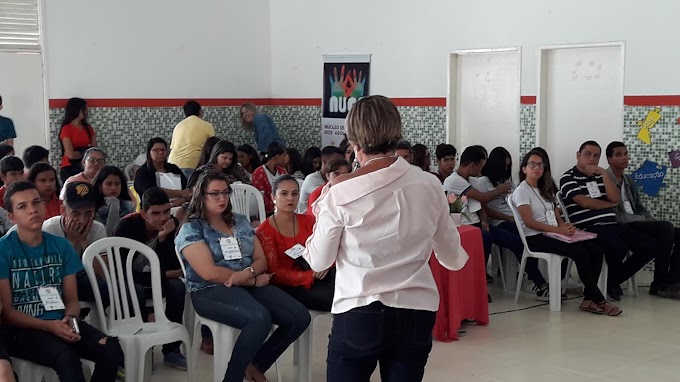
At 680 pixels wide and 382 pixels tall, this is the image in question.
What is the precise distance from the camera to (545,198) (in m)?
6.88

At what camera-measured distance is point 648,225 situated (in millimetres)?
7180

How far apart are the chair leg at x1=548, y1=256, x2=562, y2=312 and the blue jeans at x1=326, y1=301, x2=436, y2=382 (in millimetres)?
Answer: 4036

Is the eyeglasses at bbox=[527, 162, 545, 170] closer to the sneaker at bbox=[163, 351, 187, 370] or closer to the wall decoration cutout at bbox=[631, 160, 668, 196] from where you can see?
the wall decoration cutout at bbox=[631, 160, 668, 196]

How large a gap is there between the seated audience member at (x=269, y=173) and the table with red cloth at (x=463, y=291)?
2.15 m

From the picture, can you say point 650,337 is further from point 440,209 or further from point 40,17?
point 40,17

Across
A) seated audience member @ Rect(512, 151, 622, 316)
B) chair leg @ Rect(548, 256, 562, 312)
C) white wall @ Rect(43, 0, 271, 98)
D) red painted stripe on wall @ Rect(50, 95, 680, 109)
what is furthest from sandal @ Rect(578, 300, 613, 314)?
white wall @ Rect(43, 0, 271, 98)

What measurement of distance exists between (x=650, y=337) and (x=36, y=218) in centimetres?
397

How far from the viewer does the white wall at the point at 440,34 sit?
775 cm

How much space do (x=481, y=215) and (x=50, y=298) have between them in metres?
4.08

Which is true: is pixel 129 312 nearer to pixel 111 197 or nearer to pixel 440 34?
pixel 111 197

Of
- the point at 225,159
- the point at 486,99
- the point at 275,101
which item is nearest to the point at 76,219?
the point at 225,159

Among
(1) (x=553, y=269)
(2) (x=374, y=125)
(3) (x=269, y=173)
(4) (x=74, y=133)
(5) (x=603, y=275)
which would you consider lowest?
(5) (x=603, y=275)

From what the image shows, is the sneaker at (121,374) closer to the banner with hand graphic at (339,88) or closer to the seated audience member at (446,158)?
the seated audience member at (446,158)

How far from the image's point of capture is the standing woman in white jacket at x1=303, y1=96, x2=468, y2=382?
2695 mm
